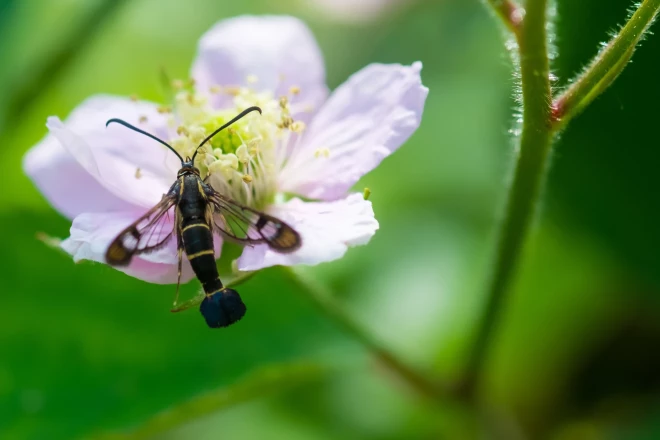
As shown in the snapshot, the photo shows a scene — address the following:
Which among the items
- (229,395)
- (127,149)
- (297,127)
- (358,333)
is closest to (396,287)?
(358,333)

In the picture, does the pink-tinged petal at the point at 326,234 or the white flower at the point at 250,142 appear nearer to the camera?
the pink-tinged petal at the point at 326,234

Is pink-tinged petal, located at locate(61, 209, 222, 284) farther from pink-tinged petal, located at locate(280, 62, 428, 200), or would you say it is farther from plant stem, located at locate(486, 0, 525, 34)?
plant stem, located at locate(486, 0, 525, 34)

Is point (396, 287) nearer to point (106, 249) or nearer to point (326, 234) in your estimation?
point (326, 234)

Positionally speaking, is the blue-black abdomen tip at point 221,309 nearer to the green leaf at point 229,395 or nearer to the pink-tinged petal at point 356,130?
the pink-tinged petal at point 356,130

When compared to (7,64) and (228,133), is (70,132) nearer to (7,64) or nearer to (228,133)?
(228,133)

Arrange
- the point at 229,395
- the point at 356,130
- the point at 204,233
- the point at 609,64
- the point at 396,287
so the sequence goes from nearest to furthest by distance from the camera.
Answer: the point at 609,64 < the point at 204,233 < the point at 356,130 < the point at 229,395 < the point at 396,287

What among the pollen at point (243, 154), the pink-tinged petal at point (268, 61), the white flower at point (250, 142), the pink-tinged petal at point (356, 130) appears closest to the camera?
the white flower at point (250, 142)

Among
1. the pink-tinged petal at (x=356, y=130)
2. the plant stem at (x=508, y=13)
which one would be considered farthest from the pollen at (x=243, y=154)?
the plant stem at (x=508, y=13)
